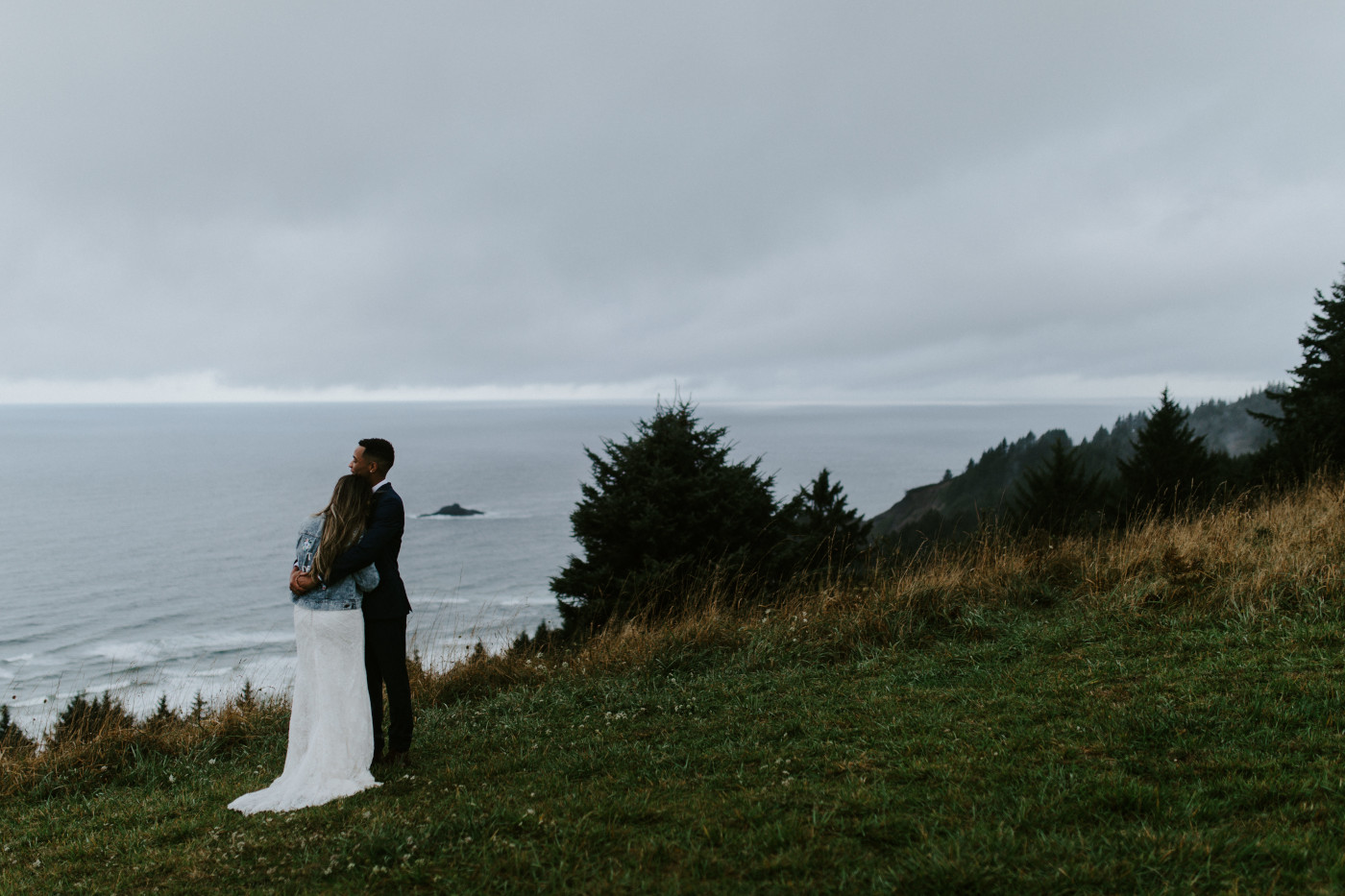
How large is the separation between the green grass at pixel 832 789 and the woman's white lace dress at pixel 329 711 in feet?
1.10

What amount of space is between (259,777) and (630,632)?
3986mm

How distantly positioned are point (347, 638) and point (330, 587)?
0.39 m

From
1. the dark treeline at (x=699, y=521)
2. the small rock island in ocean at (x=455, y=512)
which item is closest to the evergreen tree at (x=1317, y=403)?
the dark treeline at (x=699, y=521)

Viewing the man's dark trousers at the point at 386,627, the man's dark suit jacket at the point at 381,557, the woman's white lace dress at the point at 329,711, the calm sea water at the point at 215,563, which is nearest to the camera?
the woman's white lace dress at the point at 329,711

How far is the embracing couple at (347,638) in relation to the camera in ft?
17.8

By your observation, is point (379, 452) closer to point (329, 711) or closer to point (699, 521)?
point (329, 711)

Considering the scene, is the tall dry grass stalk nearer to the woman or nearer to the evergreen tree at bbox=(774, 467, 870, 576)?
the evergreen tree at bbox=(774, 467, 870, 576)

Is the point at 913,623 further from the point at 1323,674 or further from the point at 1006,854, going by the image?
the point at 1006,854

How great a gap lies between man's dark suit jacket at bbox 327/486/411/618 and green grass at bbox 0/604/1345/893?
124 centimetres

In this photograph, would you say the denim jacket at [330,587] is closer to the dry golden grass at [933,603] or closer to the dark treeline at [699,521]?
the dry golden grass at [933,603]

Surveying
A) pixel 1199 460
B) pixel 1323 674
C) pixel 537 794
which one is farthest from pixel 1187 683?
pixel 1199 460

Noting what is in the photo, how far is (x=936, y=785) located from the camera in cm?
439

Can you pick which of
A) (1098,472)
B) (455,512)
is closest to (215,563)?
(455,512)

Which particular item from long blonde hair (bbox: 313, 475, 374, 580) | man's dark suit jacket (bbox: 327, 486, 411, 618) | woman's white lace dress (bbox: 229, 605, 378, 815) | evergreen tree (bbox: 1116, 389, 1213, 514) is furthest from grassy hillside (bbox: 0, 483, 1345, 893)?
evergreen tree (bbox: 1116, 389, 1213, 514)
